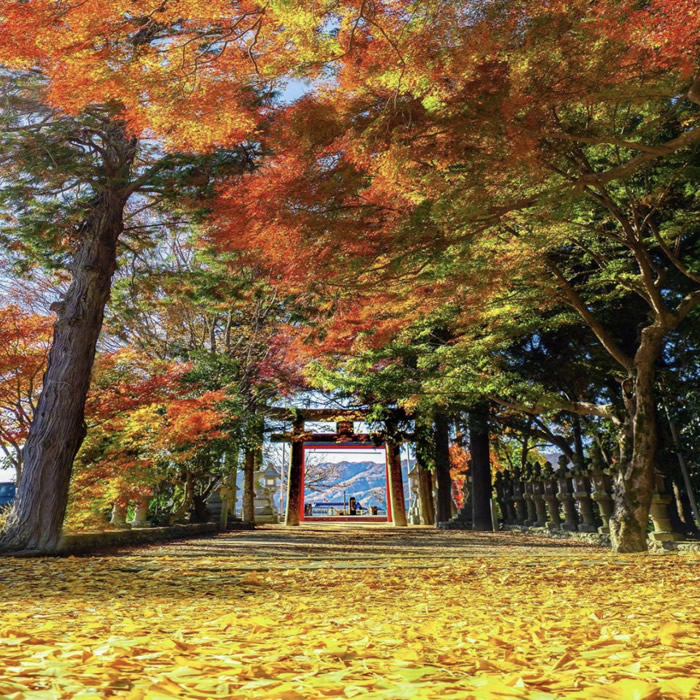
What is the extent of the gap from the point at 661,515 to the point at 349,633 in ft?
22.0

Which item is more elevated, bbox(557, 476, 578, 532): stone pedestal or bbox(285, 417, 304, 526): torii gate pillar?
bbox(285, 417, 304, 526): torii gate pillar

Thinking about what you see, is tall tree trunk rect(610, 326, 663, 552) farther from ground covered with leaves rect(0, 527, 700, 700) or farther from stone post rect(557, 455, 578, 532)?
stone post rect(557, 455, 578, 532)

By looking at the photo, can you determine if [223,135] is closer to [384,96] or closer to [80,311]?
[384,96]

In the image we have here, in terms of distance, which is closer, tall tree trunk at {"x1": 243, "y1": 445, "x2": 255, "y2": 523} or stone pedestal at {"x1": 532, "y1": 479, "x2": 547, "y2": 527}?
stone pedestal at {"x1": 532, "y1": 479, "x2": 547, "y2": 527}

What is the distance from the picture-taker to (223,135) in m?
6.65

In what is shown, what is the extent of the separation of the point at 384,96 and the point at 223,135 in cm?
227

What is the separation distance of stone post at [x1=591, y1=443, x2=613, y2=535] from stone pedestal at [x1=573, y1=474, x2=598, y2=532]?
609 millimetres

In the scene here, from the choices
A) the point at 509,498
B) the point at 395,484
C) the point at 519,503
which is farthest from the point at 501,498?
the point at 395,484

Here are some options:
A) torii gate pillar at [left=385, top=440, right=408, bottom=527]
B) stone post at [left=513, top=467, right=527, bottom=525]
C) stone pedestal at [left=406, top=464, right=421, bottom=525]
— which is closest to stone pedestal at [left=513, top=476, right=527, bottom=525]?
stone post at [left=513, top=467, right=527, bottom=525]

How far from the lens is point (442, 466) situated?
15609 millimetres

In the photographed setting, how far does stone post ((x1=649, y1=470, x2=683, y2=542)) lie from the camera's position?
7.29 meters

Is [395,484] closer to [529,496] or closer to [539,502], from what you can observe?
[529,496]

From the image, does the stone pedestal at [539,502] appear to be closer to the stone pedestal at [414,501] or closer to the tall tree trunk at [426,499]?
the tall tree trunk at [426,499]

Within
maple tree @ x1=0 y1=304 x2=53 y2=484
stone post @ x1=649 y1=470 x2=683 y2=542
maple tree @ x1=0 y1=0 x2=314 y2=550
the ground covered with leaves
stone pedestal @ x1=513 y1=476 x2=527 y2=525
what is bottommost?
the ground covered with leaves
